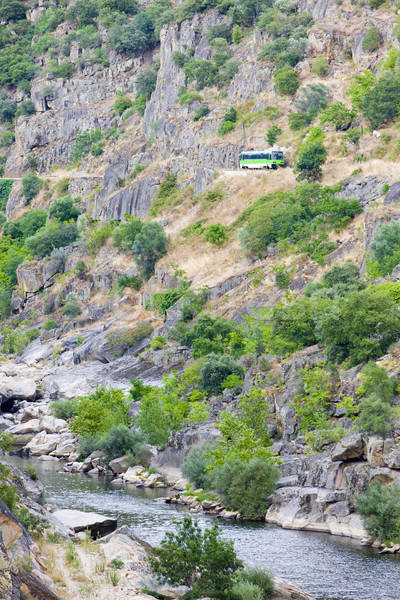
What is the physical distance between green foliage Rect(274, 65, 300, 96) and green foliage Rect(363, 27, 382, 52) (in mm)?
8861

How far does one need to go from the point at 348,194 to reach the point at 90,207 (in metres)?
50.2

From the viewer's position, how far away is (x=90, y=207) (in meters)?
112

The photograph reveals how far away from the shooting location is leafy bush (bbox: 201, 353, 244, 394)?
60375 mm

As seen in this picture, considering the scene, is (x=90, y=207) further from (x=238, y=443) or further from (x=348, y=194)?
(x=238, y=443)

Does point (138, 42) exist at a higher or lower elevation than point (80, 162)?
higher

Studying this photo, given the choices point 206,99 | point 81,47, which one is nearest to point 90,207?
point 206,99

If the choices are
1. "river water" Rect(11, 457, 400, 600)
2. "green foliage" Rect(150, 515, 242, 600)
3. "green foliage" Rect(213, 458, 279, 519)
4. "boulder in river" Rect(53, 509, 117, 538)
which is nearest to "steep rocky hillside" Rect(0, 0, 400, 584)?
"green foliage" Rect(213, 458, 279, 519)

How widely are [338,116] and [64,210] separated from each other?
4533 centimetres

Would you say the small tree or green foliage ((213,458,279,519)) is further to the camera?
the small tree

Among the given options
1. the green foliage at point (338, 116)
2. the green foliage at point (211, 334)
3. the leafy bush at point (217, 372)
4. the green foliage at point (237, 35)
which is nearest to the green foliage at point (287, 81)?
the green foliage at point (338, 116)

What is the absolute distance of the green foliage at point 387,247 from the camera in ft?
182

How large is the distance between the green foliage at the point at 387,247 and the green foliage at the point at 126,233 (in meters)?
39.9

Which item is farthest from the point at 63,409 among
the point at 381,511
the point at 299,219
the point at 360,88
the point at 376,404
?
the point at 360,88

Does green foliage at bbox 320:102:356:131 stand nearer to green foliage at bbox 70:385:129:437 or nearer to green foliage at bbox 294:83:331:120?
green foliage at bbox 294:83:331:120
